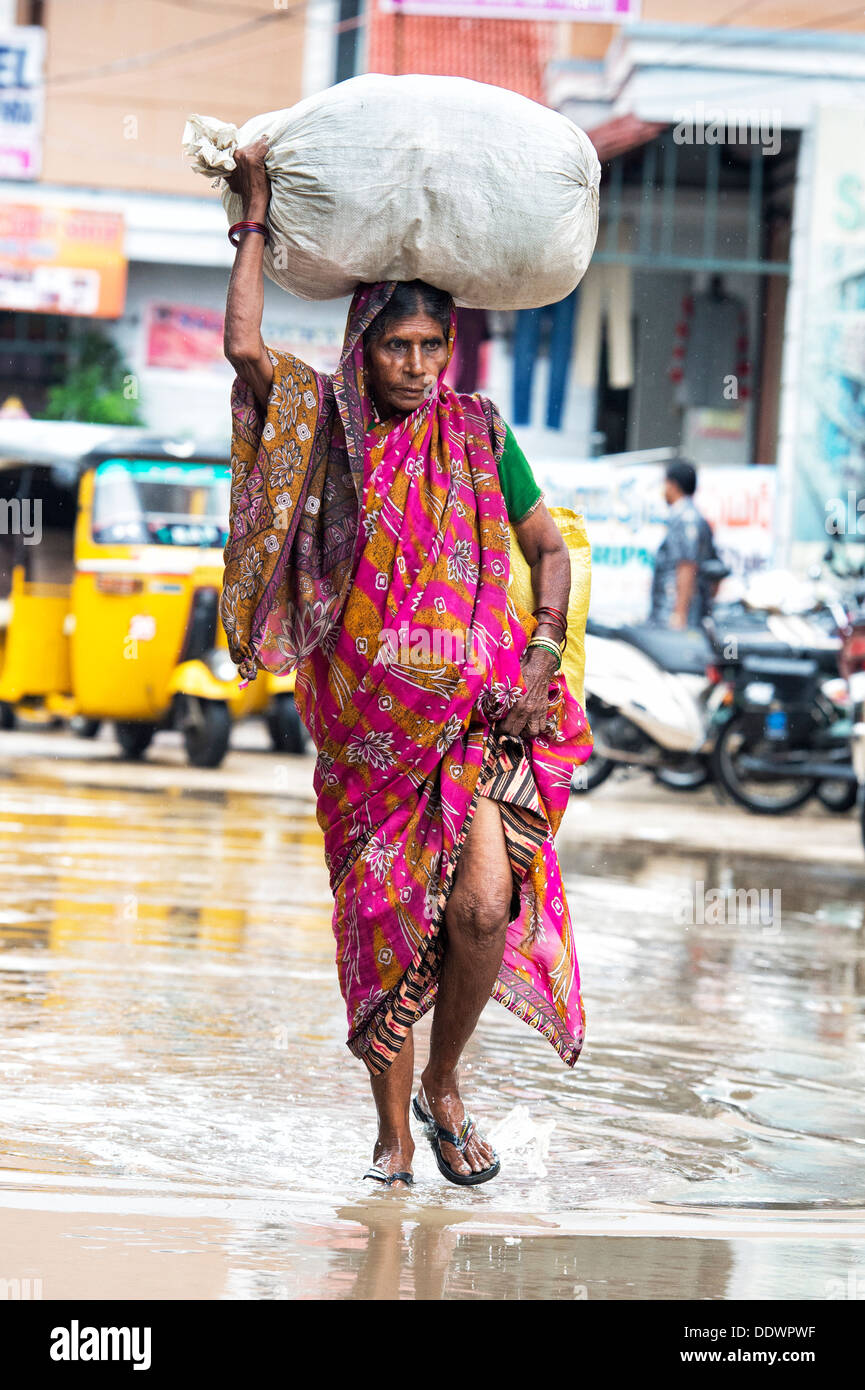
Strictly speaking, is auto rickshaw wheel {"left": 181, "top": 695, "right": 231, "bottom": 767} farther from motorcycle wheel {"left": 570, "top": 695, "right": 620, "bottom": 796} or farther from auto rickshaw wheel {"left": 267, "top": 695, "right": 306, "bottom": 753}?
motorcycle wheel {"left": 570, "top": 695, "right": 620, "bottom": 796}

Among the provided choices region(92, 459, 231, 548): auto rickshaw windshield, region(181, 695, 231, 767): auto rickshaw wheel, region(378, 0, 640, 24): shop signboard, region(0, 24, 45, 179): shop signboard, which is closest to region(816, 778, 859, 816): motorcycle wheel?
region(181, 695, 231, 767): auto rickshaw wheel

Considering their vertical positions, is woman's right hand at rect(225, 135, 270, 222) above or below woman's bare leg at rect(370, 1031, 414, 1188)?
above

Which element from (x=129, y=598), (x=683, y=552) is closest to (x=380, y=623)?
(x=683, y=552)

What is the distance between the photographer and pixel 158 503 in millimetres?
12367

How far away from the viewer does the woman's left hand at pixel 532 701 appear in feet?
11.5

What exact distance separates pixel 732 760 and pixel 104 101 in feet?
40.0

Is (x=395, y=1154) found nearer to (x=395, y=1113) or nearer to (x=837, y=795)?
(x=395, y=1113)

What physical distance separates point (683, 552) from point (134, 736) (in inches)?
152

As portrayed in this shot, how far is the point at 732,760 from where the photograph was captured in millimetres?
11367

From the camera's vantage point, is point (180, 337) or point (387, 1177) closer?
point (387, 1177)

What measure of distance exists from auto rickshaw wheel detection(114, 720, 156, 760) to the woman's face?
358 inches

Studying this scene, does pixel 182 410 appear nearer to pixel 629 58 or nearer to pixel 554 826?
pixel 629 58

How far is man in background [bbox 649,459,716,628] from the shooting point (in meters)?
11.9

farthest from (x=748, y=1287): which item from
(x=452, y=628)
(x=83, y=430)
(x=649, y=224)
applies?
(x=649, y=224)
